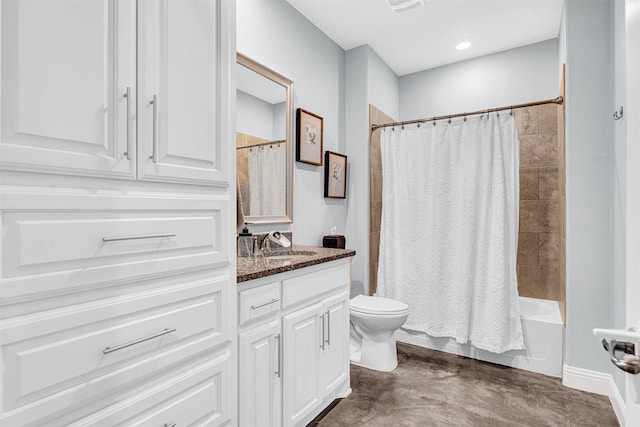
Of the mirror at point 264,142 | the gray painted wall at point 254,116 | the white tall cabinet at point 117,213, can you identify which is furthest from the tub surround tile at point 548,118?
the white tall cabinet at point 117,213

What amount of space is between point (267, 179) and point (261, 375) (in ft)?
3.97

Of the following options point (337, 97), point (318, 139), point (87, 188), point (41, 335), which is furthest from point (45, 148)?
point (337, 97)

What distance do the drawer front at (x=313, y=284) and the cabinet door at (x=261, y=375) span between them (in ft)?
0.44

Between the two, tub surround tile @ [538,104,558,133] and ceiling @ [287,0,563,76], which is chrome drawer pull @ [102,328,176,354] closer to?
ceiling @ [287,0,563,76]

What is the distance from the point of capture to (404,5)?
2.42 metres

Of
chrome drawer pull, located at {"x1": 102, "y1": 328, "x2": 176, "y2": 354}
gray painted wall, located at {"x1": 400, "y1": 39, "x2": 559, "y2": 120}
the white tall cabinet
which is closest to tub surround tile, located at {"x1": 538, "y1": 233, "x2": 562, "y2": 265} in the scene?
gray painted wall, located at {"x1": 400, "y1": 39, "x2": 559, "y2": 120}

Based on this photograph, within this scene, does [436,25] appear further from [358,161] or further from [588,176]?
[588,176]

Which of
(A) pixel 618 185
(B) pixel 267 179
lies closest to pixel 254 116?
(B) pixel 267 179

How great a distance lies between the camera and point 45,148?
755mm

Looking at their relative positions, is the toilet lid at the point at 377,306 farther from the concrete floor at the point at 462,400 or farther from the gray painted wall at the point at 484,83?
the gray painted wall at the point at 484,83

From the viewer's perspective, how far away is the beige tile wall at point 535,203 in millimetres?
3008

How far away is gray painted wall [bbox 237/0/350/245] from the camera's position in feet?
7.09

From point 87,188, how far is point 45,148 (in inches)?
Result: 4.7

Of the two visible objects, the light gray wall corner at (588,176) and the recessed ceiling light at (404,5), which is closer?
the light gray wall corner at (588,176)
